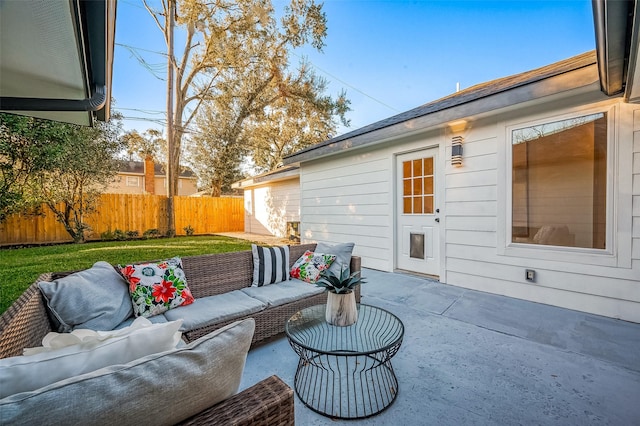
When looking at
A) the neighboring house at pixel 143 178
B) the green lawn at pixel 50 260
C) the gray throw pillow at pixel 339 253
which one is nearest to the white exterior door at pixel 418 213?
the gray throw pillow at pixel 339 253

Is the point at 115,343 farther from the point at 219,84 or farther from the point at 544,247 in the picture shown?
the point at 219,84

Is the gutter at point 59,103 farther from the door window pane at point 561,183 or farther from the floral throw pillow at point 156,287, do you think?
the door window pane at point 561,183

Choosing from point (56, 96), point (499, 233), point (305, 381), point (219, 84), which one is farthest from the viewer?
point (219, 84)

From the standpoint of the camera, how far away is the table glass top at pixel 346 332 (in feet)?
5.70

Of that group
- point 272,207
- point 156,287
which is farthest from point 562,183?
point 272,207

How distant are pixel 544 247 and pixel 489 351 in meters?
1.76

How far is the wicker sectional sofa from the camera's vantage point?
84cm

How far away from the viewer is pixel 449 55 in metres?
7.31

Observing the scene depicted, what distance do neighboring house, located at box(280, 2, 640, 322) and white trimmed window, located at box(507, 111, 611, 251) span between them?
1cm

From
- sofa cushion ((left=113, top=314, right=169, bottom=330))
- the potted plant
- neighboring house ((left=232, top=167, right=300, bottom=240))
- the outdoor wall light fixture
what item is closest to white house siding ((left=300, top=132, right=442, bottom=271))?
the outdoor wall light fixture

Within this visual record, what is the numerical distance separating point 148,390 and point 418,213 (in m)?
4.27

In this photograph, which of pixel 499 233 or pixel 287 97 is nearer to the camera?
pixel 499 233

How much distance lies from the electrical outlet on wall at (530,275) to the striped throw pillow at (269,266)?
113 inches

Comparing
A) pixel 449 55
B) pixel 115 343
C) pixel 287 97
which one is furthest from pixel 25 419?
pixel 287 97
